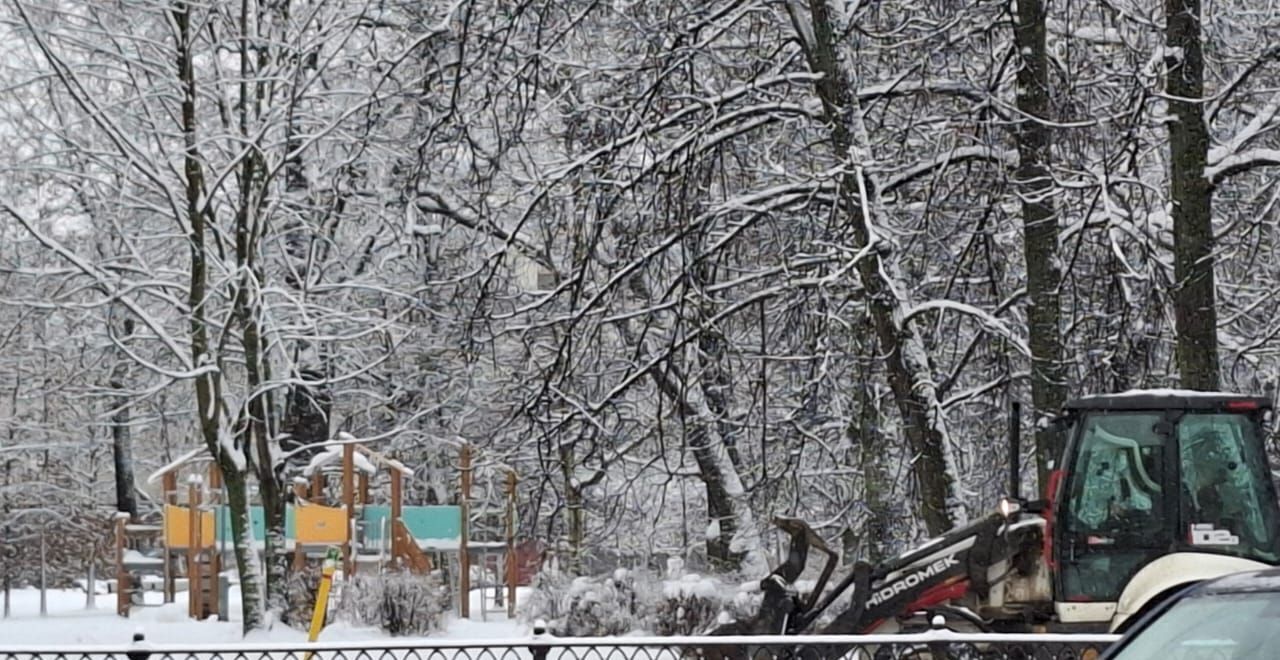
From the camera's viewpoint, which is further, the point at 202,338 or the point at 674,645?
the point at 202,338

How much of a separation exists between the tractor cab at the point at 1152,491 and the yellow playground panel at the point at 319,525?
14530mm

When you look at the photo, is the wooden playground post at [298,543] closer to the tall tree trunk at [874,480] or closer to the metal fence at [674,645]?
the tall tree trunk at [874,480]

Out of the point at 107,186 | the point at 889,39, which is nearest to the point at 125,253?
the point at 107,186

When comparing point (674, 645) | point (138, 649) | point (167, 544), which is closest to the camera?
point (138, 649)

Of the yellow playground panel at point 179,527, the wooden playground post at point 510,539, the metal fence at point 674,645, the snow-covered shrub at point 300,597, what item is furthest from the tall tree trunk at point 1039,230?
the yellow playground panel at point 179,527

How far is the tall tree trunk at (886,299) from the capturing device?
1398 cm

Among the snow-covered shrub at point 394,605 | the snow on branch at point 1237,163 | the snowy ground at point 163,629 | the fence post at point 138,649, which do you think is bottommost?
the snowy ground at point 163,629

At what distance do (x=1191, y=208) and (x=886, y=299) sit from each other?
2.54 metres

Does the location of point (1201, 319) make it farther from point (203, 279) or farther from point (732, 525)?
point (203, 279)

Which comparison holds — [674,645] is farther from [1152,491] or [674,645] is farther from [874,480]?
[874,480]

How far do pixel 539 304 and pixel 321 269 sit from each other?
9.33 m

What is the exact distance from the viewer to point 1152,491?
1098cm

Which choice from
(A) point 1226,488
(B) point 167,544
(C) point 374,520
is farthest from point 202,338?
(A) point 1226,488

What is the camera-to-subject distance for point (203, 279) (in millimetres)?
19953
